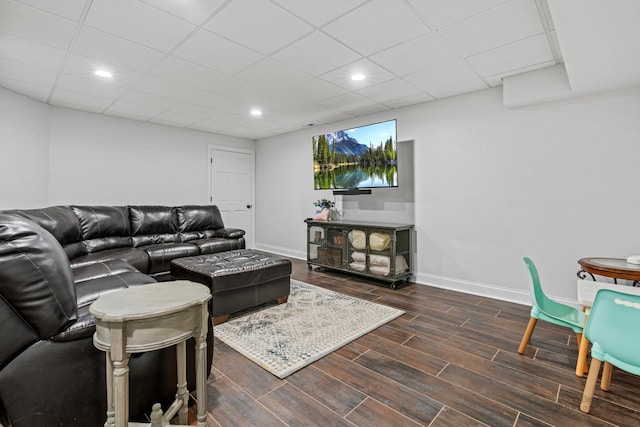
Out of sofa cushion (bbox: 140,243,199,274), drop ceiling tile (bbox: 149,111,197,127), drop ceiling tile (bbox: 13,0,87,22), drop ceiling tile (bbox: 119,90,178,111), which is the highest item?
drop ceiling tile (bbox: 149,111,197,127)

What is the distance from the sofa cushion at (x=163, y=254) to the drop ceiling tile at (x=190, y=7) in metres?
2.65

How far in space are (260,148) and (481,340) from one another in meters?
5.47

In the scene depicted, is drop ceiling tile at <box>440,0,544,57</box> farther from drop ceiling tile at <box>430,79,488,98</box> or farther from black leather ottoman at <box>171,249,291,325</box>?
black leather ottoman at <box>171,249,291,325</box>

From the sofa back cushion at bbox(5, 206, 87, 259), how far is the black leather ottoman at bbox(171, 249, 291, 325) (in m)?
1.14

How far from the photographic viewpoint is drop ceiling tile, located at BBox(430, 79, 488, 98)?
11.1 feet

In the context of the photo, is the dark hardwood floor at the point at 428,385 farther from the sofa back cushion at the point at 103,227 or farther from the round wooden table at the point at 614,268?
the sofa back cushion at the point at 103,227

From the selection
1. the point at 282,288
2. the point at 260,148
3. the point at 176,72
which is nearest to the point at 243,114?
the point at 176,72

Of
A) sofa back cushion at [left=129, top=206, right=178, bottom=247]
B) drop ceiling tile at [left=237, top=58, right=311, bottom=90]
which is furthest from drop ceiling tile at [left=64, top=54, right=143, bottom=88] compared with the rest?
sofa back cushion at [left=129, top=206, right=178, bottom=247]

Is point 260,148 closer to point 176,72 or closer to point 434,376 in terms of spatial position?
point 176,72

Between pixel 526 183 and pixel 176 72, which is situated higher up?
pixel 176 72

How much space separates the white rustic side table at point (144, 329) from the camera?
3.77 ft

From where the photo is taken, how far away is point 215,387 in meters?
1.86

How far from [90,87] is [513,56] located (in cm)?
449

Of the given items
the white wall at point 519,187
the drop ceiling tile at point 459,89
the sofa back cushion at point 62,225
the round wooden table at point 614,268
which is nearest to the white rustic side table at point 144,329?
the sofa back cushion at point 62,225
